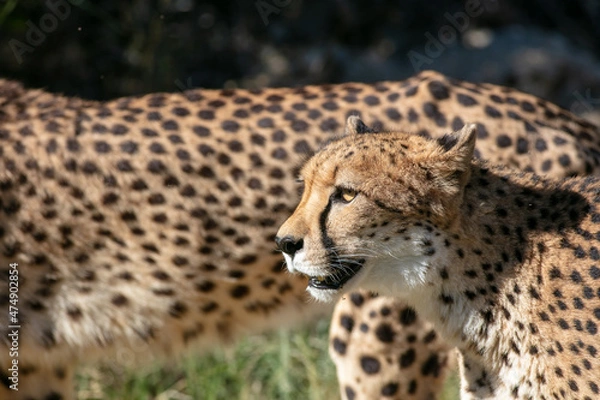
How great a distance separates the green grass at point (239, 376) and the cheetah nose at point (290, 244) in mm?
1911

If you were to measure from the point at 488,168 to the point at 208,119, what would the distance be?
1245 millimetres

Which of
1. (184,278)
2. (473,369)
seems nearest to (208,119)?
(184,278)

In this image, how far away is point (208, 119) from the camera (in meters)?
3.86

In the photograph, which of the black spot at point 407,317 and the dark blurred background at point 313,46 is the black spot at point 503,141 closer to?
the black spot at point 407,317

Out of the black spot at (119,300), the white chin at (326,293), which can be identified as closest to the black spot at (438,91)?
the white chin at (326,293)

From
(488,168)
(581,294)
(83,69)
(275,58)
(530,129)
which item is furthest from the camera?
(275,58)

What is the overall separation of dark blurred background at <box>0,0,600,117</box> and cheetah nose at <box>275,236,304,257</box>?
3.40 m

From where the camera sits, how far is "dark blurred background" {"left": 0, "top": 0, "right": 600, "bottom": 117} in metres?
6.03

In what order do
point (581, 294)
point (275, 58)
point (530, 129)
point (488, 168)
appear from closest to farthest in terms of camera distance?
point (581, 294), point (488, 168), point (530, 129), point (275, 58)

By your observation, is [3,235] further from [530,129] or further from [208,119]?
[530,129]

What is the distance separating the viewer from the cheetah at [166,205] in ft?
12.2

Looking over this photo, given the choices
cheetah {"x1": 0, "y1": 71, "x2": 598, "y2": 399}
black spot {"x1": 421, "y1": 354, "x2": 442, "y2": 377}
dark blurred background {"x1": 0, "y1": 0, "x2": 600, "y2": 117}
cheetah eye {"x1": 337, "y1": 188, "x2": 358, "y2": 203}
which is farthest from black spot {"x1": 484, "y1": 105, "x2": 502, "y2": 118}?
dark blurred background {"x1": 0, "y1": 0, "x2": 600, "y2": 117}

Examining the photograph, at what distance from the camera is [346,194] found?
9.08 feet

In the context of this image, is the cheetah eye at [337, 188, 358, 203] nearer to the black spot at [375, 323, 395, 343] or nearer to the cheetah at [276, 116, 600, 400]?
the cheetah at [276, 116, 600, 400]
